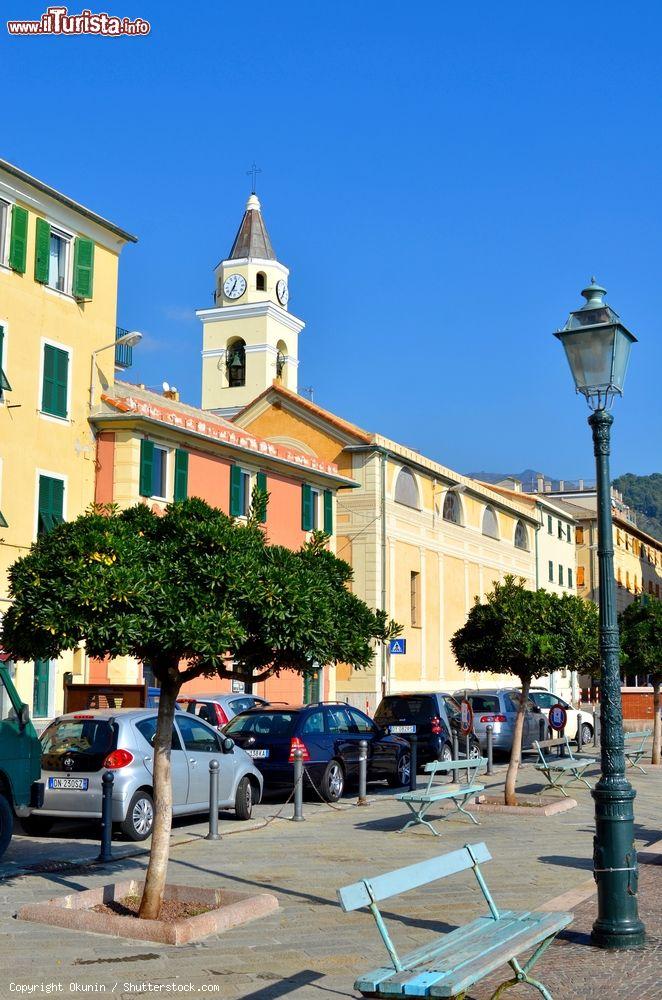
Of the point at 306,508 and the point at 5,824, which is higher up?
the point at 306,508

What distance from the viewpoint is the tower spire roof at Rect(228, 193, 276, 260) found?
6100cm

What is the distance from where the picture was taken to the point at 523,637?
1583 cm

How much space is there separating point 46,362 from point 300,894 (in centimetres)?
2024

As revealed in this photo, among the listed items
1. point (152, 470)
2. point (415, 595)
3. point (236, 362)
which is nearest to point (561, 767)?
point (152, 470)

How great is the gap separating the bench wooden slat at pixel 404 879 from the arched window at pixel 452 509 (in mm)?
40095

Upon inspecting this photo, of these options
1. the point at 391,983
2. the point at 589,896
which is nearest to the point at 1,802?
the point at 589,896

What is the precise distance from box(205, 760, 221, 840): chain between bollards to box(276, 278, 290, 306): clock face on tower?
49.2m

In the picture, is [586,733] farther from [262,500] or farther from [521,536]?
[521,536]

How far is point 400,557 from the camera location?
42531 mm

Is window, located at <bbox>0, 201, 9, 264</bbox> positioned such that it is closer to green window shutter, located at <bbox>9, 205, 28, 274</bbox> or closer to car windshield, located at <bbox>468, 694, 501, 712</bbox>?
green window shutter, located at <bbox>9, 205, 28, 274</bbox>

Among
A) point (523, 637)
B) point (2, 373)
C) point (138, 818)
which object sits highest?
point (2, 373)

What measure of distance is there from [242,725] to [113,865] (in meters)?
6.28

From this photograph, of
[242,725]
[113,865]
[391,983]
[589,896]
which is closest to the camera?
[391,983]

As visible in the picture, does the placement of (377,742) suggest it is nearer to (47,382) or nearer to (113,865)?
(113,865)
